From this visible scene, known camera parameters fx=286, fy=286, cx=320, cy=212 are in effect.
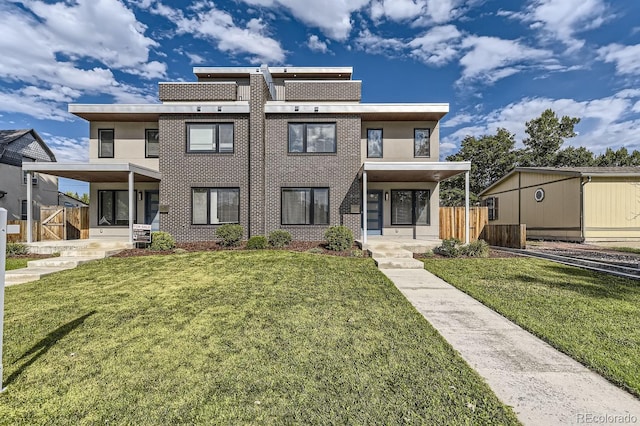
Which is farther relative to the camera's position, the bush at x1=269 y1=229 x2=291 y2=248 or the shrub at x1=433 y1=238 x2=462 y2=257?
the bush at x1=269 y1=229 x2=291 y2=248

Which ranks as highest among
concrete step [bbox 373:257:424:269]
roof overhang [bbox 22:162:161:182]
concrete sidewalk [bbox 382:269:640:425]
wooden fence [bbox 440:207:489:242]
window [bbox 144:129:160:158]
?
window [bbox 144:129:160:158]

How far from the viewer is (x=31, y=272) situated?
7359 millimetres

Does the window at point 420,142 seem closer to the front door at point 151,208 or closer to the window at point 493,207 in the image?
the window at point 493,207

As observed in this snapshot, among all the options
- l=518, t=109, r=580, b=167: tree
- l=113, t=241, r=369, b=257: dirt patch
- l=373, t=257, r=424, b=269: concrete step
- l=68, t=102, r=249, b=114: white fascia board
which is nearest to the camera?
l=373, t=257, r=424, b=269: concrete step

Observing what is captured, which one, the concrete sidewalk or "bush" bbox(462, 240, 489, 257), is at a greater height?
"bush" bbox(462, 240, 489, 257)

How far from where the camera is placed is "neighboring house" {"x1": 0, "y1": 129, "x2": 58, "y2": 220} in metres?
19.0

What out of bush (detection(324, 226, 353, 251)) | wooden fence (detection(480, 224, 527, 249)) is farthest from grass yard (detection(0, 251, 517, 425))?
wooden fence (detection(480, 224, 527, 249))

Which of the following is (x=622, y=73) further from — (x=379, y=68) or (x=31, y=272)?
(x=31, y=272)

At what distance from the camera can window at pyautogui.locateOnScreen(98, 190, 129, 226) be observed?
13.3 m

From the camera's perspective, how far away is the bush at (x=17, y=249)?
10102 millimetres

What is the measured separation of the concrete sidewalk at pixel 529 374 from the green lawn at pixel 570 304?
0.21 meters

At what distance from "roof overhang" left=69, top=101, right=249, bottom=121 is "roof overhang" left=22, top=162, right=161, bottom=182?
265cm

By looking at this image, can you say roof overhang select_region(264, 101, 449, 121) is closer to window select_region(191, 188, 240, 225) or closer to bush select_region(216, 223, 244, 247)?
window select_region(191, 188, 240, 225)

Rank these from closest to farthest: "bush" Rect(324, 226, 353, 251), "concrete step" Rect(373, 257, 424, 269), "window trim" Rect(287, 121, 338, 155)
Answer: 1. "concrete step" Rect(373, 257, 424, 269)
2. "bush" Rect(324, 226, 353, 251)
3. "window trim" Rect(287, 121, 338, 155)
